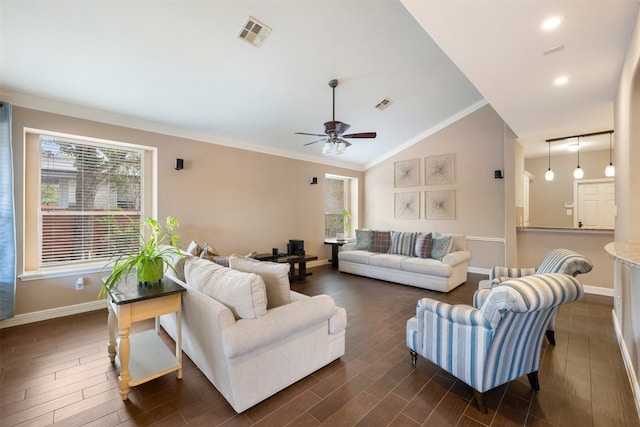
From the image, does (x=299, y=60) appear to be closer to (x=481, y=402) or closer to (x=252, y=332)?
(x=252, y=332)

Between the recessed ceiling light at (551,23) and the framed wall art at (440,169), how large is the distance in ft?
13.7

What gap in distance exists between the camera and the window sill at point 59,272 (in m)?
3.27

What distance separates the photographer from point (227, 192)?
501 centimetres

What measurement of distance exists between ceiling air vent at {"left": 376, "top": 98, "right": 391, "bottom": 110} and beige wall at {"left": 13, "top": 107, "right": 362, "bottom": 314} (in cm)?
221

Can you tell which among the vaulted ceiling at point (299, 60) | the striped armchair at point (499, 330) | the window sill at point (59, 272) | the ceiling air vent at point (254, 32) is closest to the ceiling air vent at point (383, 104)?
the vaulted ceiling at point (299, 60)

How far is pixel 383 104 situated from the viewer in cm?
482

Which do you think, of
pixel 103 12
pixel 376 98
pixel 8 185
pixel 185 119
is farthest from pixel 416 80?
pixel 8 185

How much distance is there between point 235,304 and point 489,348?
5.65 feet

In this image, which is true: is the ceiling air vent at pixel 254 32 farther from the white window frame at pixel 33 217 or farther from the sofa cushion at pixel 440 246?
the sofa cushion at pixel 440 246

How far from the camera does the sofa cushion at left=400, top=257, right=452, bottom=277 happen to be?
4.42m

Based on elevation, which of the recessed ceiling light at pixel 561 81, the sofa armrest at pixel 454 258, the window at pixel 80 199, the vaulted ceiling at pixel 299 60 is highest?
the vaulted ceiling at pixel 299 60

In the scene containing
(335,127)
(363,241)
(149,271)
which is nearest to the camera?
(149,271)

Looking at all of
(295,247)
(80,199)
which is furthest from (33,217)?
(295,247)

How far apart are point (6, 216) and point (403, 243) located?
5798mm
